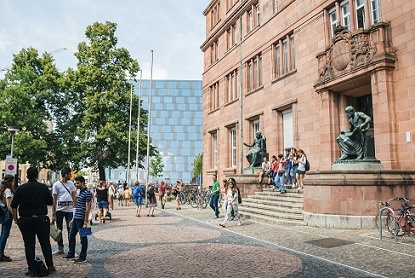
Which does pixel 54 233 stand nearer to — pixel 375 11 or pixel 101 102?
pixel 375 11

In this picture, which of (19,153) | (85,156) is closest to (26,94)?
(19,153)

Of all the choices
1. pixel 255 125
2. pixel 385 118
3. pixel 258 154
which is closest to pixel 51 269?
pixel 385 118

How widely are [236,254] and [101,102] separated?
2726 centimetres

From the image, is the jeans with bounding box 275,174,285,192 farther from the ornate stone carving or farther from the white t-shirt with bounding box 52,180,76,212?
the white t-shirt with bounding box 52,180,76,212

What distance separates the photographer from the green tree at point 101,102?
32.6 m

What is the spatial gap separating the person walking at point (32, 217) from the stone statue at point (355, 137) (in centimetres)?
1033

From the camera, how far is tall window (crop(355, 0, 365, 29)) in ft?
54.3

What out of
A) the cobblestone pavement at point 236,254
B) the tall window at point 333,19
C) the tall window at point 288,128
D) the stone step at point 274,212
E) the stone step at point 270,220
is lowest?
the cobblestone pavement at point 236,254

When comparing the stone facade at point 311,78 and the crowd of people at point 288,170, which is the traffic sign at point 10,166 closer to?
the crowd of people at point 288,170

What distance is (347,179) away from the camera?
38.8 ft

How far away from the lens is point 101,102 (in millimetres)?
32625

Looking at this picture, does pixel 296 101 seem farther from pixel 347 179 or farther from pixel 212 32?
pixel 212 32

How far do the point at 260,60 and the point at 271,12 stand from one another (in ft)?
10.8

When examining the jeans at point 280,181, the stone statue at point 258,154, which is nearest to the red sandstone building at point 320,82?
the stone statue at point 258,154
